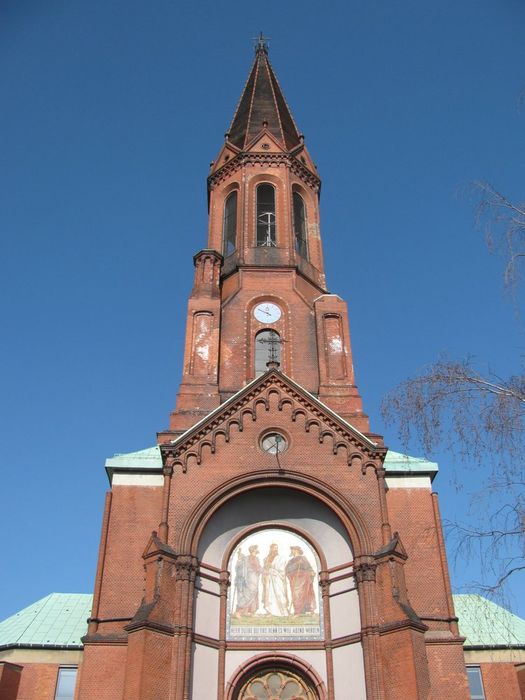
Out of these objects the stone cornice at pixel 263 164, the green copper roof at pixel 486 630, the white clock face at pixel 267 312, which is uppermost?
the stone cornice at pixel 263 164

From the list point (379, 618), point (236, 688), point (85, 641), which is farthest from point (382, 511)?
point (85, 641)

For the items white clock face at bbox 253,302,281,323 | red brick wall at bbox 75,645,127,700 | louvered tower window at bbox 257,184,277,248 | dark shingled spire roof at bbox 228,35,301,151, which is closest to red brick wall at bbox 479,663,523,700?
red brick wall at bbox 75,645,127,700

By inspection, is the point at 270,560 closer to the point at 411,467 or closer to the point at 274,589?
the point at 274,589

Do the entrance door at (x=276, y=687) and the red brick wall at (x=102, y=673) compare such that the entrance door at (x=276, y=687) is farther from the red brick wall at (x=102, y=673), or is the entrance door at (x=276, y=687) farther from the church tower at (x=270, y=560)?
the red brick wall at (x=102, y=673)

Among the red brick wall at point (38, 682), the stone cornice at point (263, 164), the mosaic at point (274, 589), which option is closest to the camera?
the mosaic at point (274, 589)

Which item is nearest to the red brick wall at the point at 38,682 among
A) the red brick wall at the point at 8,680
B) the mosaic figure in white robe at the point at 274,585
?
the red brick wall at the point at 8,680

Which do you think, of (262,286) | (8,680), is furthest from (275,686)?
(262,286)

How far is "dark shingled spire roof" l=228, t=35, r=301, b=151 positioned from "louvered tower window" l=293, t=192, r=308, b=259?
9.66ft

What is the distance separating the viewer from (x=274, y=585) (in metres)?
21.7

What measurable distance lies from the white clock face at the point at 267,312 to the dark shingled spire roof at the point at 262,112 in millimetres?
9548

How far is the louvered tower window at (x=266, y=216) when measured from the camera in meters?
32.2

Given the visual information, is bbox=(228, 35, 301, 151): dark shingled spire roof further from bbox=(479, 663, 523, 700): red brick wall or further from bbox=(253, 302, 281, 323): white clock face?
bbox=(479, 663, 523, 700): red brick wall

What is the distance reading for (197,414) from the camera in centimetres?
2531

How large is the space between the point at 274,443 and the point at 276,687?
701 centimetres
